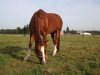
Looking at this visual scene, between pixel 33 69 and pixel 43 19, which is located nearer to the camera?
pixel 33 69

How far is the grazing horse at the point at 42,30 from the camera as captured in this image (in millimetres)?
10031

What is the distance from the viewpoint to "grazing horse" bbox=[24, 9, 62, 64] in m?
10.0

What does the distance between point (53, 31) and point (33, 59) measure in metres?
2.55

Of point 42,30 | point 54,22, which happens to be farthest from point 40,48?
point 54,22

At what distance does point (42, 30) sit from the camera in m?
11.1

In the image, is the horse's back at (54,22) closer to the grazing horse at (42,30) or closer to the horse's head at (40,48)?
the grazing horse at (42,30)

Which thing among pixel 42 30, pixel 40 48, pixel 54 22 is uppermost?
pixel 54 22

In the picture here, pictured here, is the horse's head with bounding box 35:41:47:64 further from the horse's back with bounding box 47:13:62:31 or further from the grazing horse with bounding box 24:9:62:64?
the horse's back with bounding box 47:13:62:31

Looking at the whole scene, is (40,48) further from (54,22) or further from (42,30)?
(54,22)

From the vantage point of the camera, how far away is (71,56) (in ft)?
39.7

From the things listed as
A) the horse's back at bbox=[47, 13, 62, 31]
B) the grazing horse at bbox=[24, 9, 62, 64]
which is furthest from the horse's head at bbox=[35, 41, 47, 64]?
the horse's back at bbox=[47, 13, 62, 31]

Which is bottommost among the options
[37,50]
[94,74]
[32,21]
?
[94,74]

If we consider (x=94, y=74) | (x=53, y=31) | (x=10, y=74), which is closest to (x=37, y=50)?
(x=10, y=74)

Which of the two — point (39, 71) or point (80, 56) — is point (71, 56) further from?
point (39, 71)
